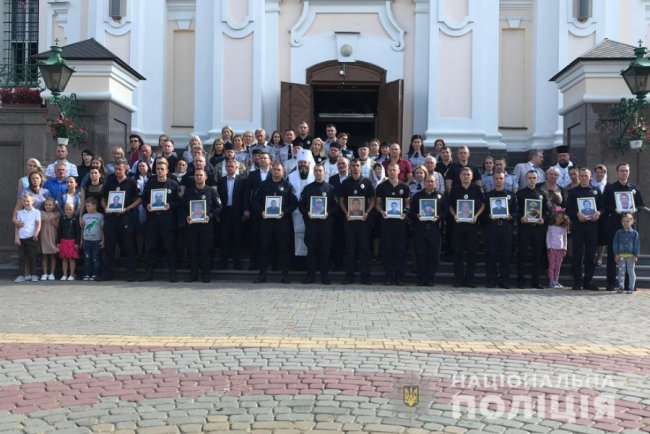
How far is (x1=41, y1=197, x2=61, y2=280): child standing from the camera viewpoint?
508 inches

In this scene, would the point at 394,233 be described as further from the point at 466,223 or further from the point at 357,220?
the point at 466,223

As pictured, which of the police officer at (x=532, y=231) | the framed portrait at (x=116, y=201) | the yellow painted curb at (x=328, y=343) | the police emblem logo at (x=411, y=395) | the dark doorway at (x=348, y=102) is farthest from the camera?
the dark doorway at (x=348, y=102)

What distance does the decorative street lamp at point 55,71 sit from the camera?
13.5 meters

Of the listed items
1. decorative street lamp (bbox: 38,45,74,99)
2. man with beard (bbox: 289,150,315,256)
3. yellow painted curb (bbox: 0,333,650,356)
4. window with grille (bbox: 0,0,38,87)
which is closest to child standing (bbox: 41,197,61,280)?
decorative street lamp (bbox: 38,45,74,99)

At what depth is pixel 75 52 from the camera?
14898mm

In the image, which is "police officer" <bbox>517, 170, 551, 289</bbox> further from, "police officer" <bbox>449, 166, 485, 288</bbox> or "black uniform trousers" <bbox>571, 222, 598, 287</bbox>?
"police officer" <bbox>449, 166, 485, 288</bbox>

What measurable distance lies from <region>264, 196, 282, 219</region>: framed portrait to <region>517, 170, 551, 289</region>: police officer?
13.2 ft

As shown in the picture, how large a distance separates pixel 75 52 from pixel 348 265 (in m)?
7.00

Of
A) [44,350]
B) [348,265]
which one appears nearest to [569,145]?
[348,265]

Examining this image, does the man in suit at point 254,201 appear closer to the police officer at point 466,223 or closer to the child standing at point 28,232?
the police officer at point 466,223

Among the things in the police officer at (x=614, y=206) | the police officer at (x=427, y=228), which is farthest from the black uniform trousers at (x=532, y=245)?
the police officer at (x=427, y=228)

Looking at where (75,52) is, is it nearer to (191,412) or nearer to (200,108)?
(200,108)

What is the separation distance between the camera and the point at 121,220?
1291cm

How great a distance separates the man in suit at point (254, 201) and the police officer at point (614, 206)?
5.64 metres
